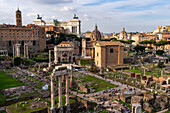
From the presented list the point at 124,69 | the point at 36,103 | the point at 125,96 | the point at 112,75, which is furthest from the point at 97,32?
the point at 36,103

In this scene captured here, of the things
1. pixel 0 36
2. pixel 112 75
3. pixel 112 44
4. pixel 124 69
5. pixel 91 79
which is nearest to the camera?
pixel 91 79

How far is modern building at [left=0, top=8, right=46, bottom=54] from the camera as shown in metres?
71.3

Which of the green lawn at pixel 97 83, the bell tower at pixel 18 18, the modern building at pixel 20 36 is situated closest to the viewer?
the green lawn at pixel 97 83

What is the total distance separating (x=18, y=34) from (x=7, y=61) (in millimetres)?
20461

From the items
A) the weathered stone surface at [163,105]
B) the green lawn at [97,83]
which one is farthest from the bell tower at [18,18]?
the weathered stone surface at [163,105]

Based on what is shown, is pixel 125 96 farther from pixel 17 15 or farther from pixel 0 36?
pixel 17 15

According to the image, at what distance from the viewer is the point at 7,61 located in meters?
57.9

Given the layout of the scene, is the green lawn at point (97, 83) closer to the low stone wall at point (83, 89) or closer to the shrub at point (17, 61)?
the low stone wall at point (83, 89)

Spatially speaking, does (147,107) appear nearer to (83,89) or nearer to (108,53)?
(83,89)

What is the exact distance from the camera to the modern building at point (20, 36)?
234ft

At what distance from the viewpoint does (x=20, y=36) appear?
75.3 meters

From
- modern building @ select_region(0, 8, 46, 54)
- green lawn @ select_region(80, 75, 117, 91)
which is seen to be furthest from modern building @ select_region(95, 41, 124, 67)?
modern building @ select_region(0, 8, 46, 54)

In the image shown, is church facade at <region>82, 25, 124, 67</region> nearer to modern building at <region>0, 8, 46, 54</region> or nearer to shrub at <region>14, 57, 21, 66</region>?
shrub at <region>14, 57, 21, 66</region>

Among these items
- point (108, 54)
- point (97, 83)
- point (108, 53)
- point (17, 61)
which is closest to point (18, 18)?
point (17, 61)
